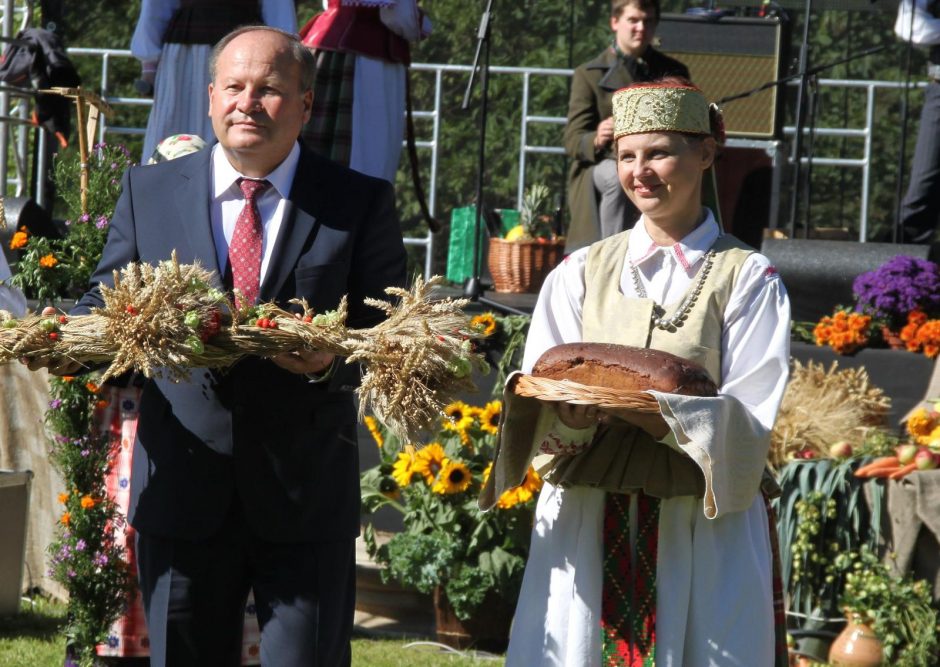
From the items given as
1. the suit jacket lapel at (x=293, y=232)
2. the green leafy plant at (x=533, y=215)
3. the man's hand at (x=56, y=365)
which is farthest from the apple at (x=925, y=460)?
the green leafy plant at (x=533, y=215)

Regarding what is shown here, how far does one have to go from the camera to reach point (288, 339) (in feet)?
9.29

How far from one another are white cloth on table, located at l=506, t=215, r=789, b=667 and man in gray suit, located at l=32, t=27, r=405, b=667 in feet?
1.46

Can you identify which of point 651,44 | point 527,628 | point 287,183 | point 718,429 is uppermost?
point 651,44

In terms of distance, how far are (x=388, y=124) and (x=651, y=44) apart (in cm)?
135

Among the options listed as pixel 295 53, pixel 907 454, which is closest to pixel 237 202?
pixel 295 53

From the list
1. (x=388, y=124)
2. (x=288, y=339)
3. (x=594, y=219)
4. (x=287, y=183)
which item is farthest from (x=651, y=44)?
(x=288, y=339)

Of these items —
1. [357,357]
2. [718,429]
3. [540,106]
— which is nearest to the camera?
[357,357]

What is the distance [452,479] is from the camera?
5.58 meters

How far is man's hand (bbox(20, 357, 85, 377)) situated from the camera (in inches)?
114

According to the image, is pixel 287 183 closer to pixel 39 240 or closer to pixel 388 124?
pixel 39 240

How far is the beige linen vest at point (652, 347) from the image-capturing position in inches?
125

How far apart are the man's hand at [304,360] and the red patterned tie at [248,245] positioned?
24cm

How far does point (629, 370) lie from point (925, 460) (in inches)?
101

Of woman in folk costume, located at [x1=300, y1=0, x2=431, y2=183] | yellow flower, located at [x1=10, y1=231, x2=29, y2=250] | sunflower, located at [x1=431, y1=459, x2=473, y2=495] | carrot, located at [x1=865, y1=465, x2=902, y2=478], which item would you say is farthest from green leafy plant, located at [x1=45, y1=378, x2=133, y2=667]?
carrot, located at [x1=865, y1=465, x2=902, y2=478]
